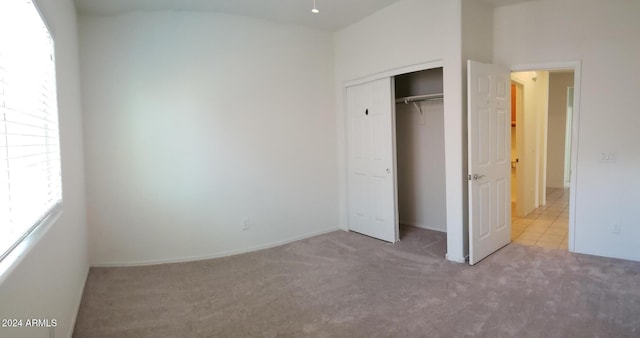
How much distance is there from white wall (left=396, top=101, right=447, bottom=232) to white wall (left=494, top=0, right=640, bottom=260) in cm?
134


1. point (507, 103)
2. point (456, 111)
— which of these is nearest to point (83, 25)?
point (456, 111)

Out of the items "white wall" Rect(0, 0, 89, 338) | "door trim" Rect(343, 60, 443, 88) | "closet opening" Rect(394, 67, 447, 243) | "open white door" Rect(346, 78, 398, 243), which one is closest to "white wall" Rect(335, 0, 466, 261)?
"door trim" Rect(343, 60, 443, 88)

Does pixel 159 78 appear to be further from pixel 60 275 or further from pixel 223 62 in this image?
pixel 60 275

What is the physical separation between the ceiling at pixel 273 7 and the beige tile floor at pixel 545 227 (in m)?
2.72

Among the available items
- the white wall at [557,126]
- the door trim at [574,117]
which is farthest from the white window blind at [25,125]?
the white wall at [557,126]

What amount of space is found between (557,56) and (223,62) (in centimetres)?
358

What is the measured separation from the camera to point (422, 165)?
5039 millimetres

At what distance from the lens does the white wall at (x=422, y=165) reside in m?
4.84

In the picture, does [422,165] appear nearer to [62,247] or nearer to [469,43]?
[469,43]

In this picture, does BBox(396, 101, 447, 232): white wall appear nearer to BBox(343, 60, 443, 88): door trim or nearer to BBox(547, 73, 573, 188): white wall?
BBox(343, 60, 443, 88): door trim

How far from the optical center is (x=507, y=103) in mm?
3980

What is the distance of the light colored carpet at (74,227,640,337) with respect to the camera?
252 centimetres

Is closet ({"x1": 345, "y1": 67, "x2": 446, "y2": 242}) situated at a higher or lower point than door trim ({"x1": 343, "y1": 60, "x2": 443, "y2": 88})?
lower

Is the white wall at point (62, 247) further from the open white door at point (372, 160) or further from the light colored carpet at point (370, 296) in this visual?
the open white door at point (372, 160)
